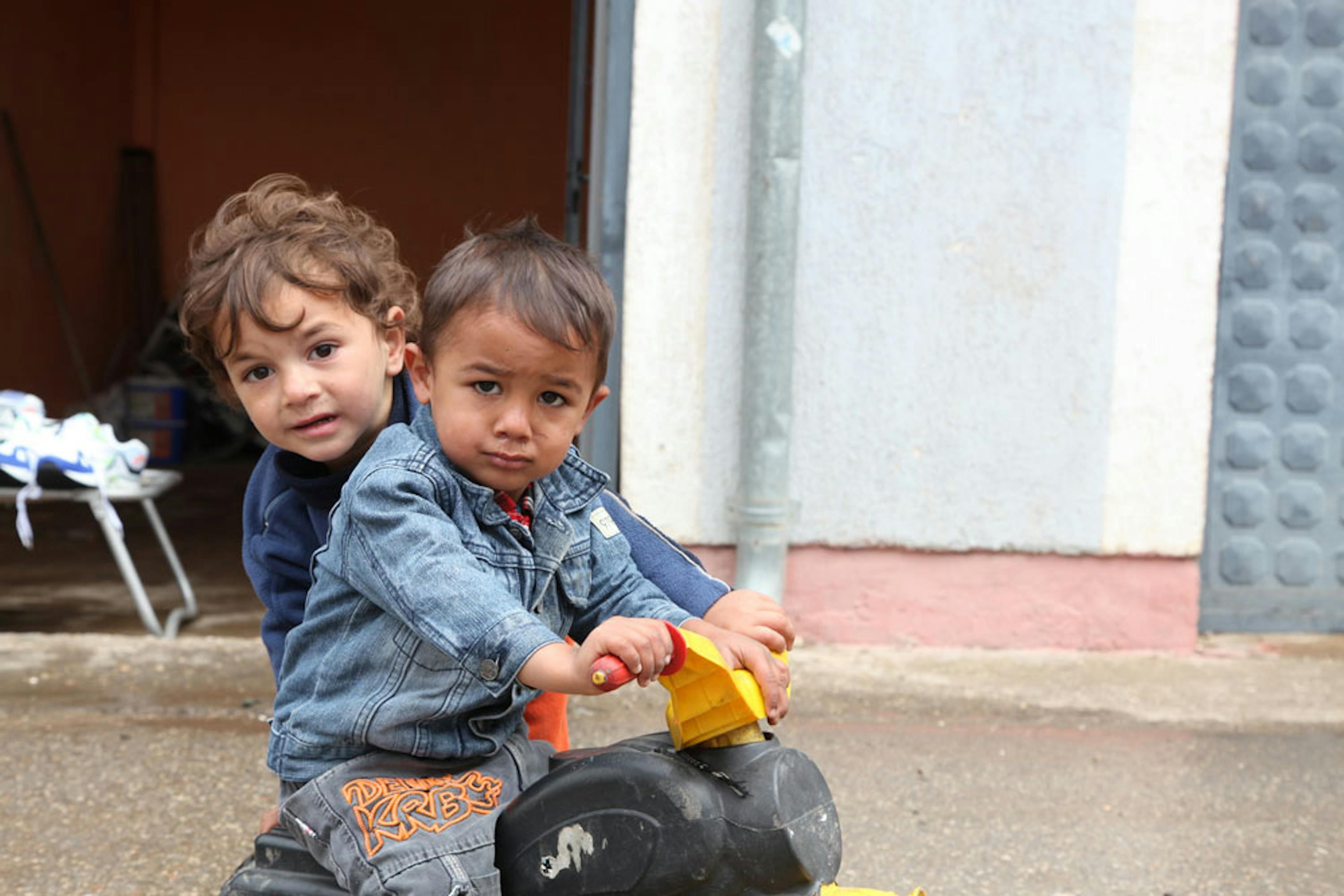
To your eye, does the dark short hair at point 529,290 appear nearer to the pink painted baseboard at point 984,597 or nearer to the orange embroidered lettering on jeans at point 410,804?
the orange embroidered lettering on jeans at point 410,804

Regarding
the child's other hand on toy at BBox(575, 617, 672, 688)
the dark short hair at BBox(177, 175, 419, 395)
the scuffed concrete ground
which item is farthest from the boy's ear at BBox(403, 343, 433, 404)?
the scuffed concrete ground

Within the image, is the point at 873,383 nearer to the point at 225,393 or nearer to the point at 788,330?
the point at 788,330

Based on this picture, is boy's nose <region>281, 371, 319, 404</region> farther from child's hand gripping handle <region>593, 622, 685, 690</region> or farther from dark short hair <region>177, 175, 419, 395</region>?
child's hand gripping handle <region>593, 622, 685, 690</region>

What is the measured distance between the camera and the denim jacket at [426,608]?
1464mm

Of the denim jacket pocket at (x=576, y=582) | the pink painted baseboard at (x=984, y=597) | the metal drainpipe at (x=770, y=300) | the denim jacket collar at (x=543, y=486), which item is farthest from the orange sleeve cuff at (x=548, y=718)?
the pink painted baseboard at (x=984, y=597)

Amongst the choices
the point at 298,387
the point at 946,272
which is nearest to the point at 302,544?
the point at 298,387

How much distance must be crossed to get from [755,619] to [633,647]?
33cm

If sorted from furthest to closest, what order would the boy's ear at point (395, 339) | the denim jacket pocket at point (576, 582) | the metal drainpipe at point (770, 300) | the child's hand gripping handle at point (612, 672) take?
the metal drainpipe at point (770, 300)
the boy's ear at point (395, 339)
the denim jacket pocket at point (576, 582)
the child's hand gripping handle at point (612, 672)

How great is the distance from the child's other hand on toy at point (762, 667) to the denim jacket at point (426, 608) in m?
0.19

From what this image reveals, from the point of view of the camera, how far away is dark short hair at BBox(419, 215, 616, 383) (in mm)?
1516

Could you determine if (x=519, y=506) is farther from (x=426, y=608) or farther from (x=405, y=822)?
(x=405, y=822)

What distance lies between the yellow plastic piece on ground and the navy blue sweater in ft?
0.96

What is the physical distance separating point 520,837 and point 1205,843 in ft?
5.95

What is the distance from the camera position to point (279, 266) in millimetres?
1802
